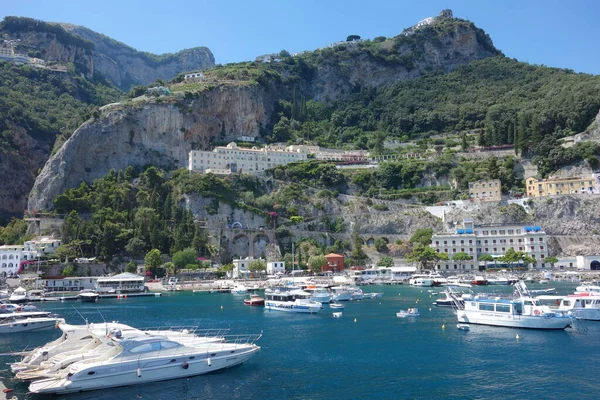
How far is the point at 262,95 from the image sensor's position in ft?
490

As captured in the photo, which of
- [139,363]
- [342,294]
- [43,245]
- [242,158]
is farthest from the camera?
[242,158]

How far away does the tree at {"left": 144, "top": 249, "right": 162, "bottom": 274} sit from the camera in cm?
9244

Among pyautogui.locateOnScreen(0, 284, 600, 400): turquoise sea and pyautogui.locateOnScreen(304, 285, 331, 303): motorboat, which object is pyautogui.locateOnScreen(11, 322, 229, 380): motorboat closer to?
pyautogui.locateOnScreen(0, 284, 600, 400): turquoise sea

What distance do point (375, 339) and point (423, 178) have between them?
269ft

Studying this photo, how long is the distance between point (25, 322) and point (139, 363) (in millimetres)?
26476

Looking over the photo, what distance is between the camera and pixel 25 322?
160 ft

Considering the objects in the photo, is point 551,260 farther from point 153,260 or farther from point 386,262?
point 153,260

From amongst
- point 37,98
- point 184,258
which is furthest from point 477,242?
point 37,98

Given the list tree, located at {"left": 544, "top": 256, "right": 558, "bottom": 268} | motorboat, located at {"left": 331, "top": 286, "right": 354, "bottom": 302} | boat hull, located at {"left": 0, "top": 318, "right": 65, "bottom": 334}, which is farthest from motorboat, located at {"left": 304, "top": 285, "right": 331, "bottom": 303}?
tree, located at {"left": 544, "top": 256, "right": 558, "bottom": 268}

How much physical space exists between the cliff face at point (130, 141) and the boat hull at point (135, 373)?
89787 mm

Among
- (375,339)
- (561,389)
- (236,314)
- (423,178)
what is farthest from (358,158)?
(561,389)

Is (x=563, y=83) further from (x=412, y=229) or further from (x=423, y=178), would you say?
(x=412, y=229)

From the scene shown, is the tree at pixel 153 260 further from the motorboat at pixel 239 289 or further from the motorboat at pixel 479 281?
the motorboat at pixel 479 281

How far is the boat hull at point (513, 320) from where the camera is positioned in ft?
144
